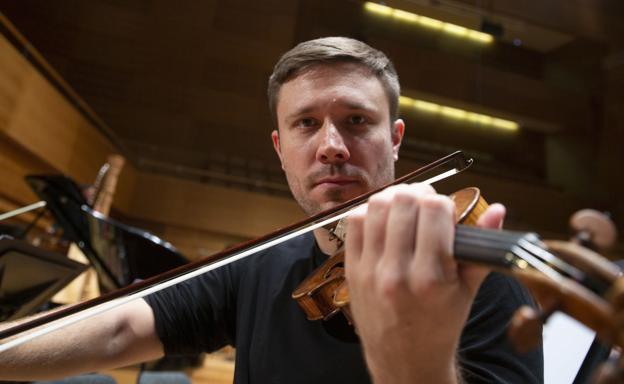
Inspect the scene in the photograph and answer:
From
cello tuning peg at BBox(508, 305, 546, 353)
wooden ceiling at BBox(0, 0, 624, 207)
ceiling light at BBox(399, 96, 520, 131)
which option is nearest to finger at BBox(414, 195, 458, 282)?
cello tuning peg at BBox(508, 305, 546, 353)

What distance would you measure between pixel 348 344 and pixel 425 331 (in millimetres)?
394

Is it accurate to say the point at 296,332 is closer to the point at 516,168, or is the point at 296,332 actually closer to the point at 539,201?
the point at 539,201

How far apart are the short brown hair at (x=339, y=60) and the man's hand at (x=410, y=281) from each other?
2.00 feet

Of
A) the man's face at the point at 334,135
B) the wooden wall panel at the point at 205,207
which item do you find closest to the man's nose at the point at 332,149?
the man's face at the point at 334,135

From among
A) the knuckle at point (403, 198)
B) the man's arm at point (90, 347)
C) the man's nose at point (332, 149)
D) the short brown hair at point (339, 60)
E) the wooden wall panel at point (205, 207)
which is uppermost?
the short brown hair at point (339, 60)

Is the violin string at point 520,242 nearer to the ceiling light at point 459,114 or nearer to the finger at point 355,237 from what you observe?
the finger at point 355,237

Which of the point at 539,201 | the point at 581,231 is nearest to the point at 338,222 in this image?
the point at 581,231

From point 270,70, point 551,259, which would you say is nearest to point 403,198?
point 551,259

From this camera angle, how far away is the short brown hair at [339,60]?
1050 mm

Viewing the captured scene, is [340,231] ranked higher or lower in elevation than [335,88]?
lower

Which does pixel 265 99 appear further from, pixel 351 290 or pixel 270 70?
pixel 351 290

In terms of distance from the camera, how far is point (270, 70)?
5312mm

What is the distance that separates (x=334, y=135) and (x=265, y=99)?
4.36m

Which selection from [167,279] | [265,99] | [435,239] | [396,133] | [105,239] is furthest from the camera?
[265,99]
